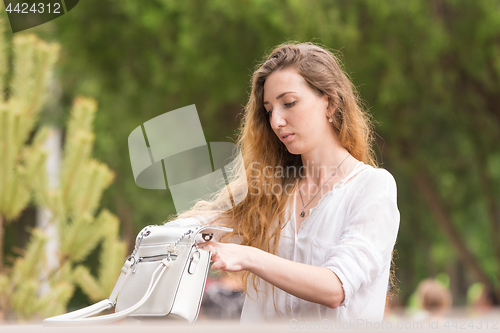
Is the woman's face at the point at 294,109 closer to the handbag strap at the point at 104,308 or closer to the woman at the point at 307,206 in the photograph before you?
the woman at the point at 307,206

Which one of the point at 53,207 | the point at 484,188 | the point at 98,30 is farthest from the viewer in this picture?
the point at 484,188

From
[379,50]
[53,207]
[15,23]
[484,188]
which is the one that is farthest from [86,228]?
[484,188]

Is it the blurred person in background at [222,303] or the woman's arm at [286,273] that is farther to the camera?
the blurred person in background at [222,303]

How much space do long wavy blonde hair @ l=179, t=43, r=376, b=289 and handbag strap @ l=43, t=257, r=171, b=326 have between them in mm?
416

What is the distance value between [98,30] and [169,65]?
3.06 ft

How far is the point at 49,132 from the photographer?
399 cm

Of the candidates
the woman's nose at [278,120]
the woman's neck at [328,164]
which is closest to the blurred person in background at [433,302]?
the woman's neck at [328,164]

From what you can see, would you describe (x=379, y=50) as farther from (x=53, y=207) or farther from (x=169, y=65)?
(x=53, y=207)

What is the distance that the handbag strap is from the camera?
4.16 feet

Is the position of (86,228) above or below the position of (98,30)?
below

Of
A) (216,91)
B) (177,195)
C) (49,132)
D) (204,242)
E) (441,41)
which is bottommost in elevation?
(204,242)

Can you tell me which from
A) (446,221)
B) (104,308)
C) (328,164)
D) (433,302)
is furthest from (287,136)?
(446,221)

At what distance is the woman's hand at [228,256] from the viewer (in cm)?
142

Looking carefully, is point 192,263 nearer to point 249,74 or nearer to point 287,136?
point 287,136
